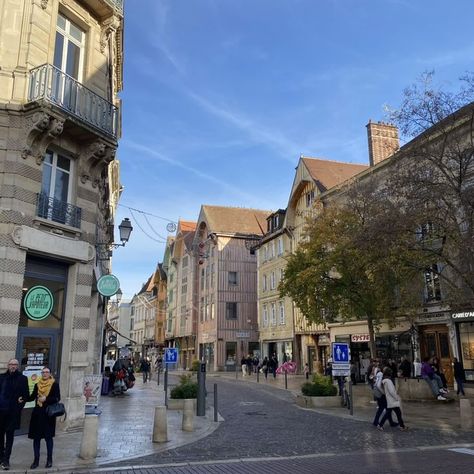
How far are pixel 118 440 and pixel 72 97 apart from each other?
8.41 meters

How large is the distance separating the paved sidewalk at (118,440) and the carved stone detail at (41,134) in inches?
252

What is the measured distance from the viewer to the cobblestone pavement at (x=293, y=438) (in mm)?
9859

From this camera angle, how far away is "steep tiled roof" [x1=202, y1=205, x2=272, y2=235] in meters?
55.8

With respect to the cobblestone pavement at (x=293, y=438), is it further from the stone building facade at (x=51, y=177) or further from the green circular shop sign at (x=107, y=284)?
the green circular shop sign at (x=107, y=284)

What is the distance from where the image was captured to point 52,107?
11883mm

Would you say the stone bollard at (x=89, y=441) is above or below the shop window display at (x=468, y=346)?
below

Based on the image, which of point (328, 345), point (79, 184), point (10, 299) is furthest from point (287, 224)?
point (10, 299)

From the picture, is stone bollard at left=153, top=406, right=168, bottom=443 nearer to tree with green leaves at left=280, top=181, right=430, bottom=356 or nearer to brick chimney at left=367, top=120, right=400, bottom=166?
tree with green leaves at left=280, top=181, right=430, bottom=356

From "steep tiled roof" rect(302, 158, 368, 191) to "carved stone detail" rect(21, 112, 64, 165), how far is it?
26.4 meters

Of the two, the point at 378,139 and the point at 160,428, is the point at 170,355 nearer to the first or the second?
the point at 160,428

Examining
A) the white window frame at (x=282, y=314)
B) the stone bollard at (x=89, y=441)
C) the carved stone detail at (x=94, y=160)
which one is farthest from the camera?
the white window frame at (x=282, y=314)

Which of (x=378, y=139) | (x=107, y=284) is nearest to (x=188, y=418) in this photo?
(x=107, y=284)

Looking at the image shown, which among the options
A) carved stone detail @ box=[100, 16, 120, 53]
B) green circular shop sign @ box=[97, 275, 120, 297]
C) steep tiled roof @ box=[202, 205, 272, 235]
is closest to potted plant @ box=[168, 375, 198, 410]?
green circular shop sign @ box=[97, 275, 120, 297]

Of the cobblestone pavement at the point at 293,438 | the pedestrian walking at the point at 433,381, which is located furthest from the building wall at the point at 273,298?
the cobblestone pavement at the point at 293,438
